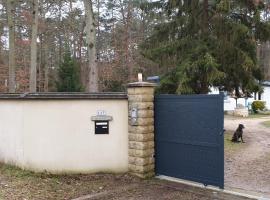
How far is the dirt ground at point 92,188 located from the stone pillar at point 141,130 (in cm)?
29

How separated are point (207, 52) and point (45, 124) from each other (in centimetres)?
764

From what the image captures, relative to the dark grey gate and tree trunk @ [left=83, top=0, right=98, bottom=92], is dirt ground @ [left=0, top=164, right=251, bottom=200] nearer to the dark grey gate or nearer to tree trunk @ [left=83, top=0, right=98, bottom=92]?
the dark grey gate

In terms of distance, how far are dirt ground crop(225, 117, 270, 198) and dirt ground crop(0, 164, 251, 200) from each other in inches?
33.7

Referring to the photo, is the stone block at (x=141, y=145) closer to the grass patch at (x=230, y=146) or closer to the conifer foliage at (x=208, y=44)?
the grass patch at (x=230, y=146)

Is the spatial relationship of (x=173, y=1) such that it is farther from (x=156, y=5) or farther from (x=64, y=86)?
(x=64, y=86)

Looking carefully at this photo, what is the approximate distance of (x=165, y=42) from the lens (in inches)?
631

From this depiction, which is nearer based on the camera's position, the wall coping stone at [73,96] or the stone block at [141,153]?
the stone block at [141,153]

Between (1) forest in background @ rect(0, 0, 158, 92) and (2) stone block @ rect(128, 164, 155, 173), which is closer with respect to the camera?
(2) stone block @ rect(128, 164, 155, 173)

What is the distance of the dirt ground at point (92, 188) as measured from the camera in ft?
21.7

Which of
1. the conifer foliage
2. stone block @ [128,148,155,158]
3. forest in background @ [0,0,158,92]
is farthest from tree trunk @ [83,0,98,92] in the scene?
forest in background @ [0,0,158,92]

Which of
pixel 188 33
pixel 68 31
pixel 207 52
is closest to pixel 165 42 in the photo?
pixel 188 33

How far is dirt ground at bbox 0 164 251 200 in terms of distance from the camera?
6.61 metres

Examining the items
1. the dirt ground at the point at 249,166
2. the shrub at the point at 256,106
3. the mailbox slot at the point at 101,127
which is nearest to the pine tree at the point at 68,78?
the dirt ground at the point at 249,166

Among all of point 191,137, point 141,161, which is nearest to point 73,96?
point 141,161
